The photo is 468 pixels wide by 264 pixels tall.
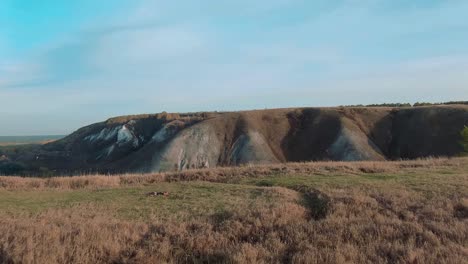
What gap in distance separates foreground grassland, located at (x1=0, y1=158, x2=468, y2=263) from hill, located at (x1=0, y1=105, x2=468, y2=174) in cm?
5410

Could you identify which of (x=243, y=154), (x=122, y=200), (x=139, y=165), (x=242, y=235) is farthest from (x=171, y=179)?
(x=139, y=165)

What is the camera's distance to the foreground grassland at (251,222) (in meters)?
8.02

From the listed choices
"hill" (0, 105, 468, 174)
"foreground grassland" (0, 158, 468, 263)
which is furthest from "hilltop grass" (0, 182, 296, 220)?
"hill" (0, 105, 468, 174)

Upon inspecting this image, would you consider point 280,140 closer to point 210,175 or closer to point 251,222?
point 210,175

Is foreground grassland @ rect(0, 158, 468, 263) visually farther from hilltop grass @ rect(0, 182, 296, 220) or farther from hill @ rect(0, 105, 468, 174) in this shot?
hill @ rect(0, 105, 468, 174)

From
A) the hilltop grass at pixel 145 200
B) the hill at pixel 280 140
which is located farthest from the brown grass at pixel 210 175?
the hill at pixel 280 140

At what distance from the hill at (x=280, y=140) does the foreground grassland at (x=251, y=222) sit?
54.1 m

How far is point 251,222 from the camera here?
10789 millimetres

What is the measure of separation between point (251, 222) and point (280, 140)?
240 feet

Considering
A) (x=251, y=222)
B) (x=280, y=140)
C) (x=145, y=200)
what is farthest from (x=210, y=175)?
(x=280, y=140)

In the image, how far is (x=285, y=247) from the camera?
8555 millimetres

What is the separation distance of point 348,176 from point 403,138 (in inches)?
2391

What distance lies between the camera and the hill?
73500 millimetres

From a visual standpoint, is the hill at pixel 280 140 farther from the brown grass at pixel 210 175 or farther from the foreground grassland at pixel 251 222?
the foreground grassland at pixel 251 222
